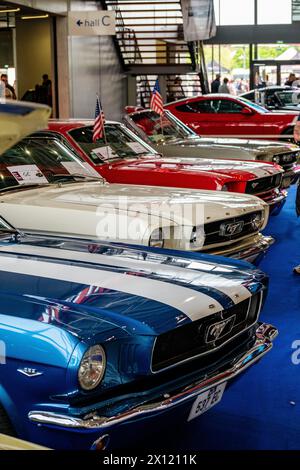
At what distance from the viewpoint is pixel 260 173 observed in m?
8.35

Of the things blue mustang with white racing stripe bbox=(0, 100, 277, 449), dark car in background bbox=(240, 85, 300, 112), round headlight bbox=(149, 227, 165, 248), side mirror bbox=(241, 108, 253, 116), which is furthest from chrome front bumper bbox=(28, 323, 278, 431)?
dark car in background bbox=(240, 85, 300, 112)

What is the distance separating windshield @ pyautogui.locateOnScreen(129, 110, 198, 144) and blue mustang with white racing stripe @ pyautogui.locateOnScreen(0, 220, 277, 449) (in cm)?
708

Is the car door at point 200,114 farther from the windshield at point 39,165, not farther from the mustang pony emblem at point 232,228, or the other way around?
the mustang pony emblem at point 232,228

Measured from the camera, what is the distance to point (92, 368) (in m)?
2.99

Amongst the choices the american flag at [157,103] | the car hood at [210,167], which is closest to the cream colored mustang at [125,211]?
the car hood at [210,167]

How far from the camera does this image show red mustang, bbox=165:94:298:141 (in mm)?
16625

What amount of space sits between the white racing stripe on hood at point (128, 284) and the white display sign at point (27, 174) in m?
2.15

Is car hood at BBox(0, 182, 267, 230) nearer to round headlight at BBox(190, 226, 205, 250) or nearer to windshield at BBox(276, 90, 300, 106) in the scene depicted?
round headlight at BBox(190, 226, 205, 250)

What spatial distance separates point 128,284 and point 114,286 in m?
0.08

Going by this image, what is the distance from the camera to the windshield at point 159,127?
1088 centimetres

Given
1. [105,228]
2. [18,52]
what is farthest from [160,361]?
[18,52]

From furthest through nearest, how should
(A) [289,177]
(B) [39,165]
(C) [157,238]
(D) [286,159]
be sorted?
(D) [286,159]
(A) [289,177]
(B) [39,165]
(C) [157,238]

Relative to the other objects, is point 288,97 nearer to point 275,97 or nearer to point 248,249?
point 275,97

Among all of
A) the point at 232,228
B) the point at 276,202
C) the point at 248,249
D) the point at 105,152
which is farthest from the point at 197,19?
the point at 232,228
